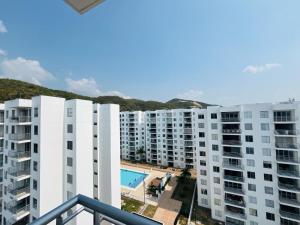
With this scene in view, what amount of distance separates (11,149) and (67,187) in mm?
7177

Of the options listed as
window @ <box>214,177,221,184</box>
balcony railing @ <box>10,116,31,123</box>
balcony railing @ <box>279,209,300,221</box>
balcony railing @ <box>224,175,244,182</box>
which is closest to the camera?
balcony railing @ <box>10,116,31,123</box>

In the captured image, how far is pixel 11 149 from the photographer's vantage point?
17.0 meters

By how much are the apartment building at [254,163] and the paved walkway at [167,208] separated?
16.9 ft

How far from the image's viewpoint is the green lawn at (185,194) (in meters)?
24.1

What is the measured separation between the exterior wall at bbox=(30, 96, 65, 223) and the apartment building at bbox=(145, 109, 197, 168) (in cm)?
2936

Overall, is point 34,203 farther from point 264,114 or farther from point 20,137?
point 264,114

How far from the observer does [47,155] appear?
48.4 ft

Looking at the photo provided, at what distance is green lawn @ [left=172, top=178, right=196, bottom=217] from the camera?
2411cm

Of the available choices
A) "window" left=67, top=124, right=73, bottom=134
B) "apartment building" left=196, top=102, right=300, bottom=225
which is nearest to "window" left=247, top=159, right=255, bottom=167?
"apartment building" left=196, top=102, right=300, bottom=225

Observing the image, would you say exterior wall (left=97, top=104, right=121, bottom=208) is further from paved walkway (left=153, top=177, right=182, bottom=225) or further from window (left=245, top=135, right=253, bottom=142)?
window (left=245, top=135, right=253, bottom=142)

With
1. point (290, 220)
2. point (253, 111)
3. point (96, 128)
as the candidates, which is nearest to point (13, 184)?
point (96, 128)

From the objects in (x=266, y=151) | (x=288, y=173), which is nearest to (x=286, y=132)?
(x=266, y=151)

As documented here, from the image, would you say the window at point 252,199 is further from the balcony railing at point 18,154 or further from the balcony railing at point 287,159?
the balcony railing at point 18,154

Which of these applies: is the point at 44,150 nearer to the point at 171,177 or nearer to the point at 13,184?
the point at 13,184
